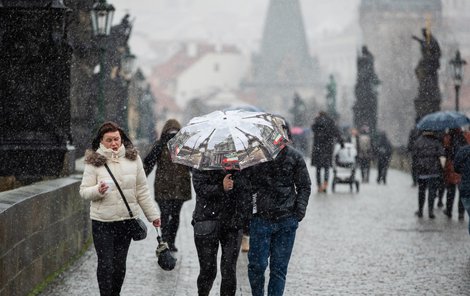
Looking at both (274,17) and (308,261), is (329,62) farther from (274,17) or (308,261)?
(308,261)

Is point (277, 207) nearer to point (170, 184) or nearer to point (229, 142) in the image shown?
point (229, 142)

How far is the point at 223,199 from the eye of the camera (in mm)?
7656

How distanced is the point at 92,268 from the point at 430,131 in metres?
A: 7.69

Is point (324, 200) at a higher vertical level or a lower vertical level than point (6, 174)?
lower

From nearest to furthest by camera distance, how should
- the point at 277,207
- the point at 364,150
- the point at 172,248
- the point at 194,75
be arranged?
1. the point at 277,207
2. the point at 172,248
3. the point at 364,150
4. the point at 194,75

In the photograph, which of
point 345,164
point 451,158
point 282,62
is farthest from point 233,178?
point 282,62

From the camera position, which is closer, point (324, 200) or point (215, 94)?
point (324, 200)

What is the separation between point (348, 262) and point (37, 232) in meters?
3.69

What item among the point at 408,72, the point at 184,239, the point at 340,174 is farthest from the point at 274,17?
the point at 184,239

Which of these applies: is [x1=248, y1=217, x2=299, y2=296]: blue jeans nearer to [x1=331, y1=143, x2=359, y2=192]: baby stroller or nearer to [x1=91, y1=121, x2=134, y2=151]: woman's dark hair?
[x1=91, y1=121, x2=134, y2=151]: woman's dark hair

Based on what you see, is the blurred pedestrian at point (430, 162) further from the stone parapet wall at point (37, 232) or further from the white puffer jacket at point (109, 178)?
the white puffer jacket at point (109, 178)

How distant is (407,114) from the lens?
304 feet

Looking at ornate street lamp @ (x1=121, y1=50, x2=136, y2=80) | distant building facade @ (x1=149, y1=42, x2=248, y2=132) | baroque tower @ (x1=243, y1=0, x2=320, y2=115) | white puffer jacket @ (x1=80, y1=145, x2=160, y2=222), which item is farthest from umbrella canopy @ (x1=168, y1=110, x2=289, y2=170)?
Answer: baroque tower @ (x1=243, y1=0, x2=320, y2=115)

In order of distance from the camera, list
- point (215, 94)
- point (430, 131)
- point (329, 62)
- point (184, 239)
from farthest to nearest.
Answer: point (329, 62) → point (215, 94) → point (430, 131) → point (184, 239)
